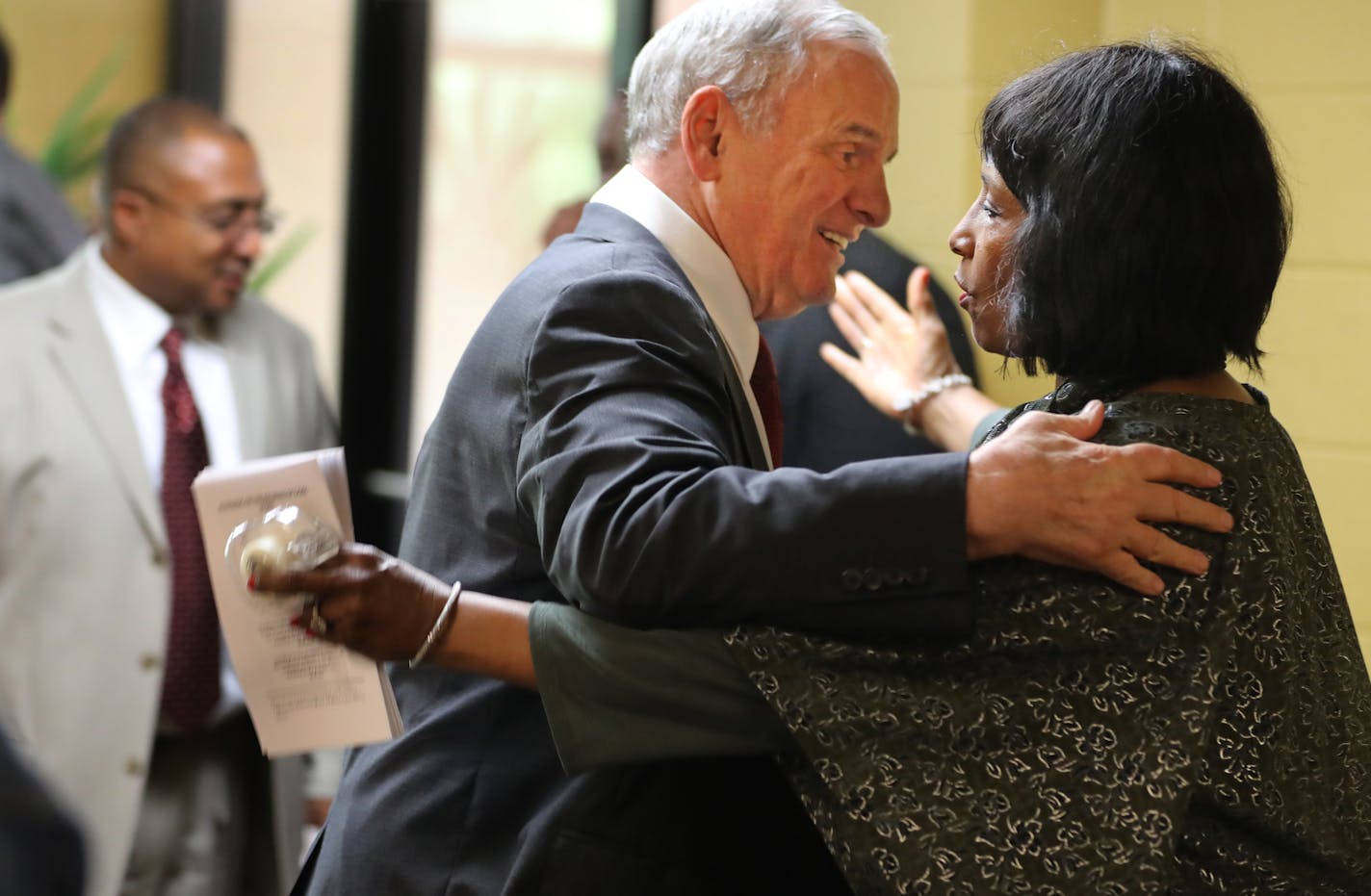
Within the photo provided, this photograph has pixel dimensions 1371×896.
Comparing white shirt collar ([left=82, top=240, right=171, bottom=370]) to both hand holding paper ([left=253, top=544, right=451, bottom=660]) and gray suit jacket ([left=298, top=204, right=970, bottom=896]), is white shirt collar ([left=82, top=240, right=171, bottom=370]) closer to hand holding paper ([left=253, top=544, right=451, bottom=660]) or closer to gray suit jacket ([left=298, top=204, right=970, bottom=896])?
gray suit jacket ([left=298, top=204, right=970, bottom=896])

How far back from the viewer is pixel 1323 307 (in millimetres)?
2672

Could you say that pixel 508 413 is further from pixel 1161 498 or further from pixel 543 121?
pixel 543 121

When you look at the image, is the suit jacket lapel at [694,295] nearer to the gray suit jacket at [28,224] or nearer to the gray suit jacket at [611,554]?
the gray suit jacket at [611,554]

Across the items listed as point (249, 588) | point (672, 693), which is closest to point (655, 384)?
point (672, 693)

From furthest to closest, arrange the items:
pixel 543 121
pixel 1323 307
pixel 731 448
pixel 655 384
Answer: pixel 543 121, pixel 1323 307, pixel 731 448, pixel 655 384

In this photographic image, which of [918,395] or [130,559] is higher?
[918,395]

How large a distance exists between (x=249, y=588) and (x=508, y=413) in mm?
279

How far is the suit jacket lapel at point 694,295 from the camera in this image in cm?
147

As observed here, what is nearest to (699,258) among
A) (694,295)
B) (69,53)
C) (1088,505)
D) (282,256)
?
(694,295)

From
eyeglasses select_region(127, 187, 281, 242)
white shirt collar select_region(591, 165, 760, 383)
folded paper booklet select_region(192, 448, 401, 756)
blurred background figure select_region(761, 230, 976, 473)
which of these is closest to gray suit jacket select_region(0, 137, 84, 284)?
eyeglasses select_region(127, 187, 281, 242)

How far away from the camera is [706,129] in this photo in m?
1.65

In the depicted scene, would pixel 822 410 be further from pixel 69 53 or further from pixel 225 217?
pixel 69 53

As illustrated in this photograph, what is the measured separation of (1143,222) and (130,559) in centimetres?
229

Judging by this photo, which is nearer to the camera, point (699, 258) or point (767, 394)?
point (699, 258)
